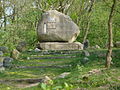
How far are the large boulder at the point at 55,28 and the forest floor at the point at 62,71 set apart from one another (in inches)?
126

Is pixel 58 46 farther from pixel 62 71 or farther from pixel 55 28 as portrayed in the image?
pixel 62 71

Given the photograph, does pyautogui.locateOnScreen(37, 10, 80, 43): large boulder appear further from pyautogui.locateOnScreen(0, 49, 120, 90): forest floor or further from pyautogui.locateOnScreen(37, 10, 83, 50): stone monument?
pyautogui.locateOnScreen(0, 49, 120, 90): forest floor

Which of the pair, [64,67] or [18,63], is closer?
[64,67]

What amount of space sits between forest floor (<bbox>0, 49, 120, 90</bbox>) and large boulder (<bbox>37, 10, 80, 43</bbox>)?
3193 mm

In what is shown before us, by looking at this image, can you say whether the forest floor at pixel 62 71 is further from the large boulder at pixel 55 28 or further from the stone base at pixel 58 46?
the large boulder at pixel 55 28

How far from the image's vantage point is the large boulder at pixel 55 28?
19.3m

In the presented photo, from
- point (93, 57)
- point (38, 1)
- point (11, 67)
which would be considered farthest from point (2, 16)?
point (93, 57)

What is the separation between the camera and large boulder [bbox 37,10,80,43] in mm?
19300

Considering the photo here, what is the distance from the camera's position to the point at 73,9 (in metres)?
32.9

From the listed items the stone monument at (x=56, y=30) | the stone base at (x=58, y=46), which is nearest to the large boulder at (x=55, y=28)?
the stone monument at (x=56, y=30)

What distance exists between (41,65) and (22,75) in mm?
2288

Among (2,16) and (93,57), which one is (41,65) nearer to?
(93,57)

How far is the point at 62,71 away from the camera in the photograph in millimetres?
11711

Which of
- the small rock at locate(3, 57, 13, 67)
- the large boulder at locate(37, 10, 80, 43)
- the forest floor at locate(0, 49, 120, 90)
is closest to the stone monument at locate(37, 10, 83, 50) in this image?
the large boulder at locate(37, 10, 80, 43)
